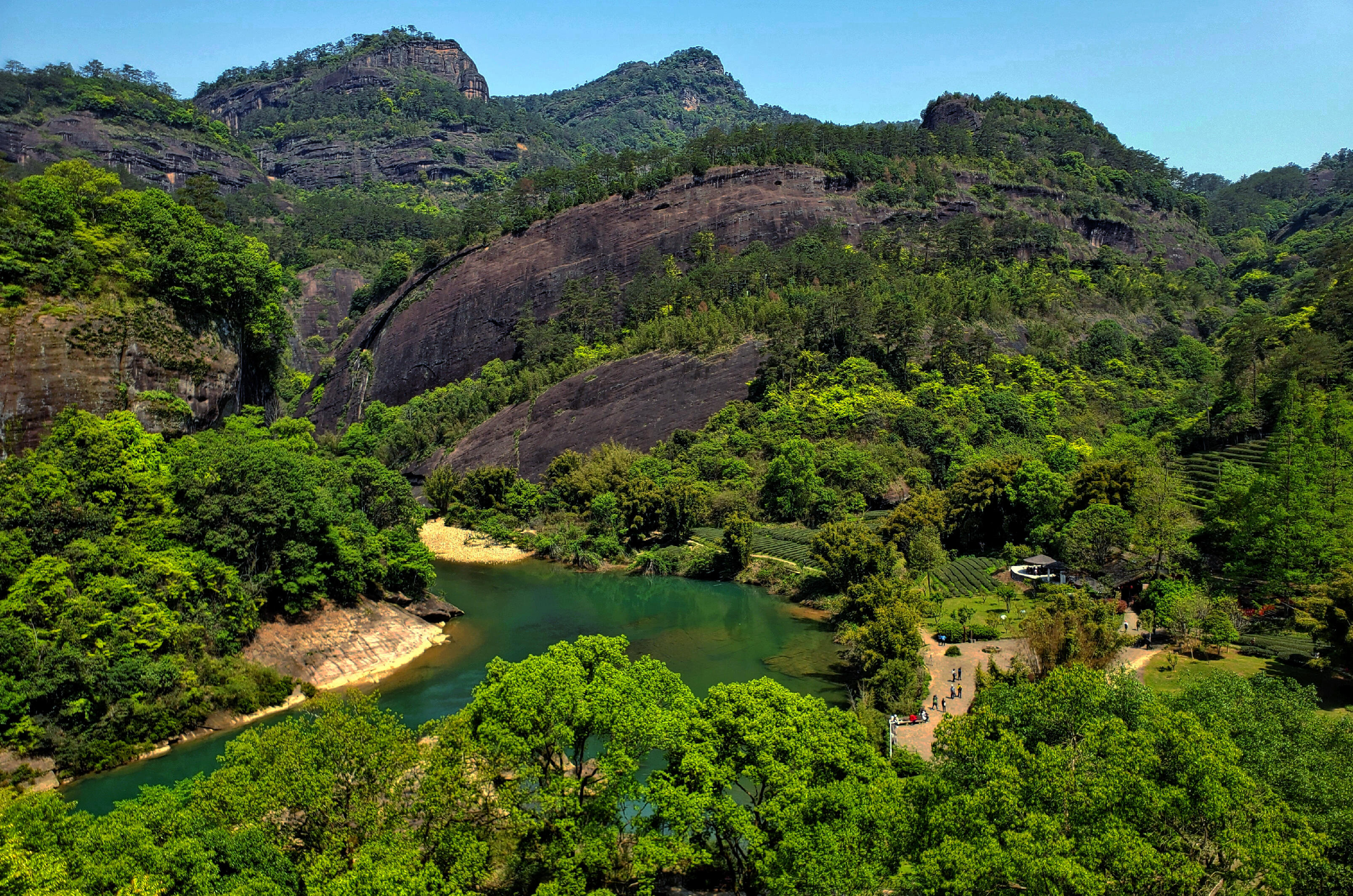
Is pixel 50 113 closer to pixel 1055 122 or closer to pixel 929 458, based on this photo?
pixel 929 458

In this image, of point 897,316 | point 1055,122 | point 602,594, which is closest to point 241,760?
point 602,594

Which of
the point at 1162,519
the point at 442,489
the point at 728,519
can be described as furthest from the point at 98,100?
the point at 1162,519

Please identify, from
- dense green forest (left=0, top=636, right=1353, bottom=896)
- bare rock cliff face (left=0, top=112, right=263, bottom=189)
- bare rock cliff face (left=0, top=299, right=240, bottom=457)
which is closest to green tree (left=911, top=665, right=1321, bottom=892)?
dense green forest (left=0, top=636, right=1353, bottom=896)

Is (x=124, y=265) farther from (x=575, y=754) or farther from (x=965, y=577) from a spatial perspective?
(x=965, y=577)

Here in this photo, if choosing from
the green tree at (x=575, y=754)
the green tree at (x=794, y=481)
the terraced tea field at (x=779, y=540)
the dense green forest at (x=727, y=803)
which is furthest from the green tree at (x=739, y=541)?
the green tree at (x=575, y=754)

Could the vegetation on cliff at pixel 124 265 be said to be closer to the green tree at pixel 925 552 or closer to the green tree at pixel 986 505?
the green tree at pixel 925 552
